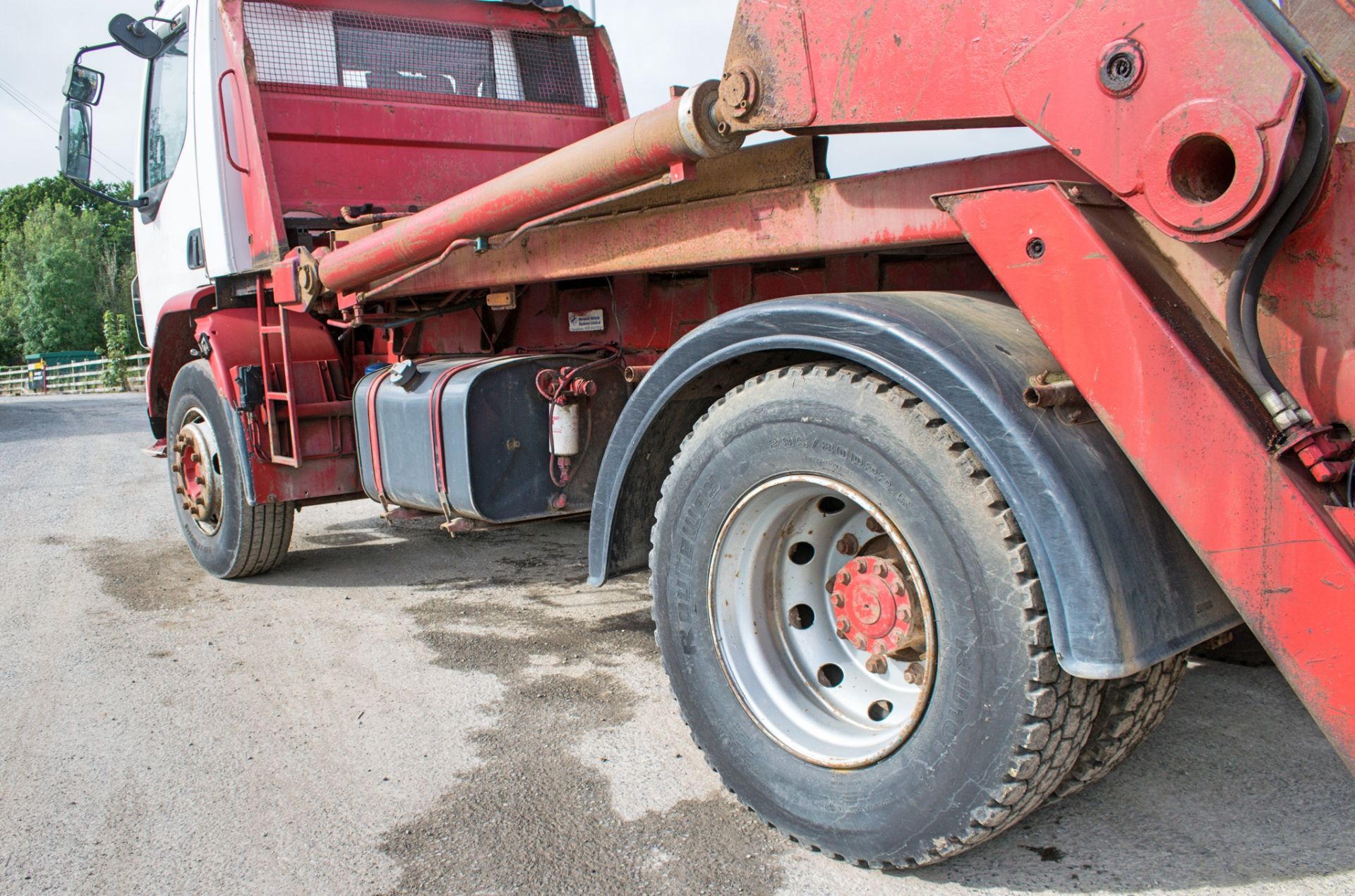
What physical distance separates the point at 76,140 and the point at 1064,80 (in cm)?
530

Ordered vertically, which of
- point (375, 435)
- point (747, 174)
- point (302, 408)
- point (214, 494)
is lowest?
point (214, 494)

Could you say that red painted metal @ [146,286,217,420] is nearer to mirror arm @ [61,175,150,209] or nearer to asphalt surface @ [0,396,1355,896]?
mirror arm @ [61,175,150,209]

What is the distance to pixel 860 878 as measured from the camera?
2369mm

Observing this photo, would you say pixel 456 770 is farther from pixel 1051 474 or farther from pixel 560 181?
pixel 1051 474

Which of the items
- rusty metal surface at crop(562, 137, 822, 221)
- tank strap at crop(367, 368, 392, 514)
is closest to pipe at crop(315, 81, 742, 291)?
rusty metal surface at crop(562, 137, 822, 221)

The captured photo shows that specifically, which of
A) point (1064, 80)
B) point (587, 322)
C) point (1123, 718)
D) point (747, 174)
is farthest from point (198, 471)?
point (1064, 80)

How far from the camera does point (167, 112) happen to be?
5609 mm

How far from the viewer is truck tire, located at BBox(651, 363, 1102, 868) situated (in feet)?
6.68

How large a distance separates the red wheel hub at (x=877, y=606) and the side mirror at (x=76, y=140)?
4931 mm

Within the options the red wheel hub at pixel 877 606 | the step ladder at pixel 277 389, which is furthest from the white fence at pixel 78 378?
the red wheel hub at pixel 877 606

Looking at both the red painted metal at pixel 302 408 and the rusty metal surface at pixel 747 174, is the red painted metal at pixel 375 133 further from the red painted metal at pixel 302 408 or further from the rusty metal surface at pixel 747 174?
the rusty metal surface at pixel 747 174

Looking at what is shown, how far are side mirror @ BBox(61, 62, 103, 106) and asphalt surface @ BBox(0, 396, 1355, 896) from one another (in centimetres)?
254

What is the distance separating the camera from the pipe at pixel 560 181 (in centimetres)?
250

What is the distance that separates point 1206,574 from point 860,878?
102 cm
